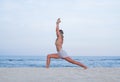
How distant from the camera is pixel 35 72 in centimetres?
918

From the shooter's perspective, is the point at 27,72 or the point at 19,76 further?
the point at 27,72

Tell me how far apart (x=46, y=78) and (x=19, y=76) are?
0.85m

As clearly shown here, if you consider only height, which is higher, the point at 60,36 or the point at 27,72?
the point at 60,36

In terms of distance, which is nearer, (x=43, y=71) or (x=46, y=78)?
(x=46, y=78)

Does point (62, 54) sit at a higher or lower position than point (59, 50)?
lower

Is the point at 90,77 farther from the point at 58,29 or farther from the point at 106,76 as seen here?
the point at 58,29

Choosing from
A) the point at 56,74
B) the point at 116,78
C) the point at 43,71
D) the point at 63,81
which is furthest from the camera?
the point at 43,71

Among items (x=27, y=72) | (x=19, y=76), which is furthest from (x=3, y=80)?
(x=27, y=72)

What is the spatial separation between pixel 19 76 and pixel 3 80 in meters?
0.72

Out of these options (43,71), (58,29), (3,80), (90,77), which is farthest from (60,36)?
(3,80)

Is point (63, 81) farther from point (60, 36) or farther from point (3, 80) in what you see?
point (60, 36)

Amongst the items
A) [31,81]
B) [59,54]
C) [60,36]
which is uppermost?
[60,36]

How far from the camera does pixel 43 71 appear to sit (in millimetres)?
9312

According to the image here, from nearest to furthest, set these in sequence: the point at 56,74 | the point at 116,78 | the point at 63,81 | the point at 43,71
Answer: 1. the point at 63,81
2. the point at 116,78
3. the point at 56,74
4. the point at 43,71
